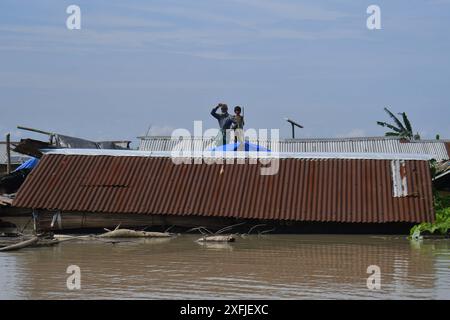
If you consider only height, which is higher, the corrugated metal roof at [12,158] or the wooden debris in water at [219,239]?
the corrugated metal roof at [12,158]

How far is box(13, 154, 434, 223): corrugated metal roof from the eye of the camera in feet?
60.5

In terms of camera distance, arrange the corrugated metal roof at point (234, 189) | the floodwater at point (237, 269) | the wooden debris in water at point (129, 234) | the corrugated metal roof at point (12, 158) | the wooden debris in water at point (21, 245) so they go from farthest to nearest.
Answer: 1. the corrugated metal roof at point (12, 158)
2. the corrugated metal roof at point (234, 189)
3. the wooden debris in water at point (129, 234)
4. the wooden debris in water at point (21, 245)
5. the floodwater at point (237, 269)

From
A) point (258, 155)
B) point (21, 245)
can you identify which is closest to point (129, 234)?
point (21, 245)

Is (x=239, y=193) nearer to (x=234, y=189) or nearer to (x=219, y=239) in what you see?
(x=234, y=189)

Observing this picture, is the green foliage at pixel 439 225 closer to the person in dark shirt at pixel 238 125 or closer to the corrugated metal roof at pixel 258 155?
the corrugated metal roof at pixel 258 155

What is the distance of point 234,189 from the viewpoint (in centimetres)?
1928

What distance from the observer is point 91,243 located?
675 inches

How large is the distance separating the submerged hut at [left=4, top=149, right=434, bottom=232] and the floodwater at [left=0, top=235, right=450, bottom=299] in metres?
0.78

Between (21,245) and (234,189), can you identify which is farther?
(234,189)

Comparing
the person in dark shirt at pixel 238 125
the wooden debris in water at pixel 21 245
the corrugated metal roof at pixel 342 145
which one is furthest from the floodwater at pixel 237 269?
the corrugated metal roof at pixel 342 145

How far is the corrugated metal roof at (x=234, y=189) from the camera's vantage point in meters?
18.5

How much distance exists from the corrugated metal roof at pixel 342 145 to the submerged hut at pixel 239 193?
52.3 feet

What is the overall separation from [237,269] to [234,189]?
6379 mm
